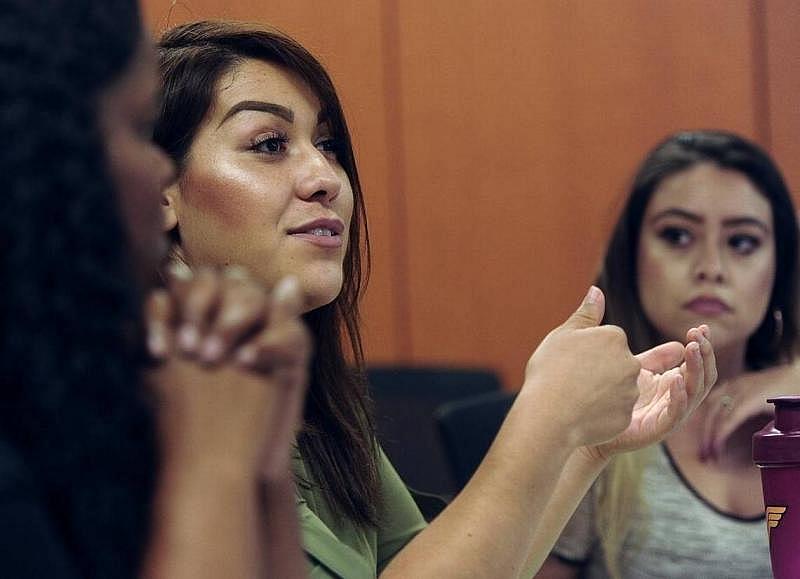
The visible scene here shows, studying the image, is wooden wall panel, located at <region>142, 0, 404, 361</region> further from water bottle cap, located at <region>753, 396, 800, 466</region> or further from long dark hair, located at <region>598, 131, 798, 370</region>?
water bottle cap, located at <region>753, 396, 800, 466</region>

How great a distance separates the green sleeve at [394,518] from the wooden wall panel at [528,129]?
5.53 feet

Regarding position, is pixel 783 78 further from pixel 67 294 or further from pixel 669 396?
pixel 67 294

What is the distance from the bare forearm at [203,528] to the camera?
2.00 feet

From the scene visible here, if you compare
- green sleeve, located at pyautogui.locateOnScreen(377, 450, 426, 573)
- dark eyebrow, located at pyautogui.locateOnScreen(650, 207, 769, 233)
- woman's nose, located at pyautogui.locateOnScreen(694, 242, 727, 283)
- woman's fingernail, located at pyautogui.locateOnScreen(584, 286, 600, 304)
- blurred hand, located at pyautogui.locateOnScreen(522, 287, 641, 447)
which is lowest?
green sleeve, located at pyautogui.locateOnScreen(377, 450, 426, 573)

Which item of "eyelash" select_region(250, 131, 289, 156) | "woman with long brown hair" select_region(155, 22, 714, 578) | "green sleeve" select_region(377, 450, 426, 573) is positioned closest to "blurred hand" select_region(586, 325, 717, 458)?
"woman with long brown hair" select_region(155, 22, 714, 578)

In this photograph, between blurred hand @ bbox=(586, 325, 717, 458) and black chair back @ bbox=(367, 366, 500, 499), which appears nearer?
blurred hand @ bbox=(586, 325, 717, 458)

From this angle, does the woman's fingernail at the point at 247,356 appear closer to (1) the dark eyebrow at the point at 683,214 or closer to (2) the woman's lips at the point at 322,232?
(2) the woman's lips at the point at 322,232

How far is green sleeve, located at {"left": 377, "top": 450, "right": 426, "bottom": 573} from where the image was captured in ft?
4.53

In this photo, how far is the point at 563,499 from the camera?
1.32 metres

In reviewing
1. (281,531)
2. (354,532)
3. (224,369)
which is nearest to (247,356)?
(224,369)

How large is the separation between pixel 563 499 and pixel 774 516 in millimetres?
274

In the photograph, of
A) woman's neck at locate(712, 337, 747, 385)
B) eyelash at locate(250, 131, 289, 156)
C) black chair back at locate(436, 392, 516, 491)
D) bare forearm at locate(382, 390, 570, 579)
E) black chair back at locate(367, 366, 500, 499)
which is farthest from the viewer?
black chair back at locate(367, 366, 500, 499)

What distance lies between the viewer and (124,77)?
629 millimetres

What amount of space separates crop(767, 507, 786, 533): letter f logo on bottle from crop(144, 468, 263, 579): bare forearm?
617 millimetres
